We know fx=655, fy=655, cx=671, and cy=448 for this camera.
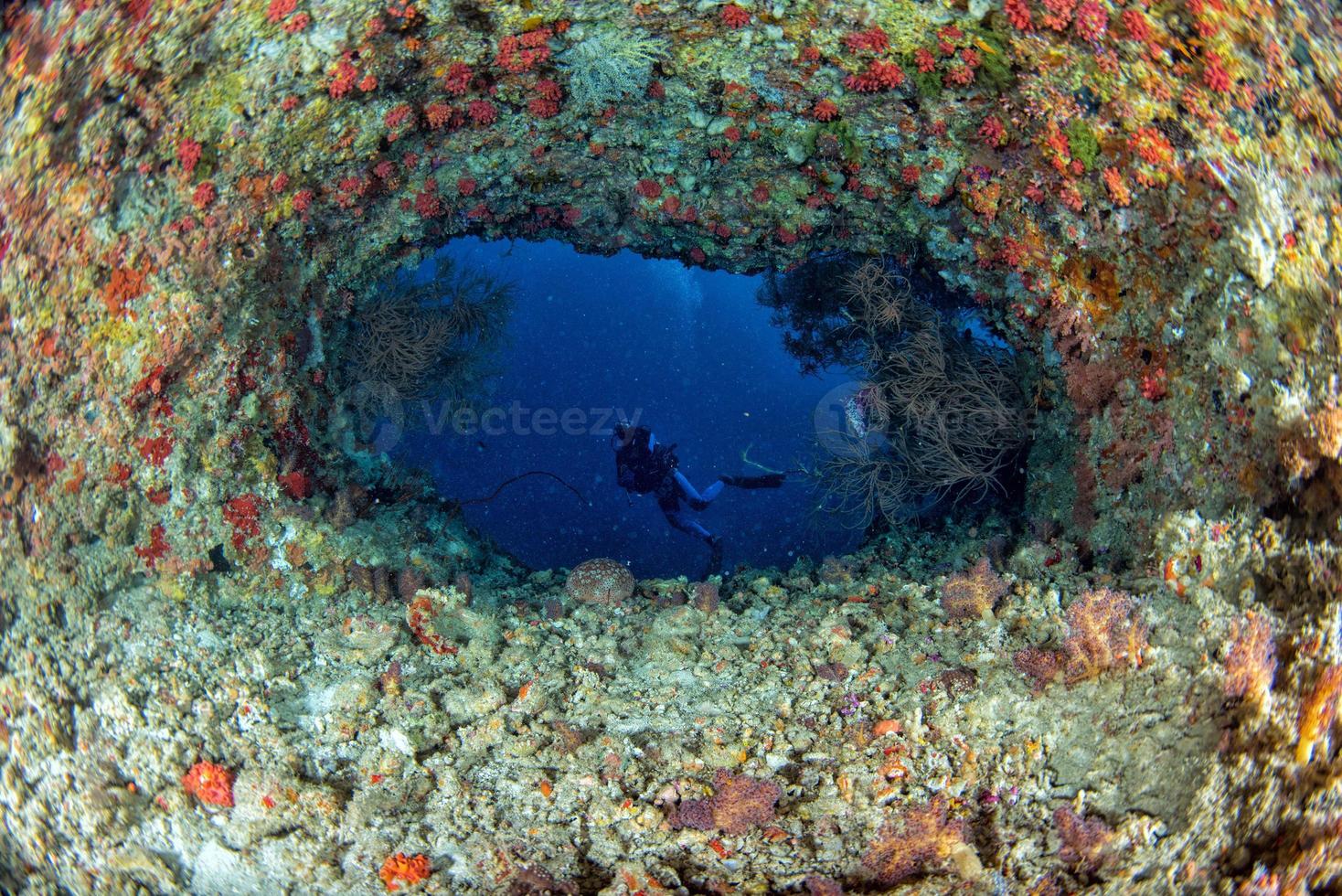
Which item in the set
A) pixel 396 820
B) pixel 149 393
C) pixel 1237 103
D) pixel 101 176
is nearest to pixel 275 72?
pixel 101 176

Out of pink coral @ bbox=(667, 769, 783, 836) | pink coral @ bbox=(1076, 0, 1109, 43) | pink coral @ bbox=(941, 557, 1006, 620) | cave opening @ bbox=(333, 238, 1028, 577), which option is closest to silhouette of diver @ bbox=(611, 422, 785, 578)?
cave opening @ bbox=(333, 238, 1028, 577)

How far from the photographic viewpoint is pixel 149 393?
12.7 feet

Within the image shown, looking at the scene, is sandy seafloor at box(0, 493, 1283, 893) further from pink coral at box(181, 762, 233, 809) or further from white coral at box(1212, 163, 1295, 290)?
white coral at box(1212, 163, 1295, 290)

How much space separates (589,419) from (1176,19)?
6516 millimetres

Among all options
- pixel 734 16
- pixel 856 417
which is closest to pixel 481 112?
pixel 734 16

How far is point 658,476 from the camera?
7.70 metres

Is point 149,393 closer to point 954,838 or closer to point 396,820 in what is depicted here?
point 396,820

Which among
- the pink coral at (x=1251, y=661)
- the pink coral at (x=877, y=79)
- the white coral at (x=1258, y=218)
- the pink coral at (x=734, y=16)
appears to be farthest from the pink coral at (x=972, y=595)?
the pink coral at (x=734, y=16)

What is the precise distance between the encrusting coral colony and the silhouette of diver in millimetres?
2753

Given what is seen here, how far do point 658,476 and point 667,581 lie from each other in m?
3.04

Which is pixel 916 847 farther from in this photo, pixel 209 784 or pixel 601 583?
pixel 209 784

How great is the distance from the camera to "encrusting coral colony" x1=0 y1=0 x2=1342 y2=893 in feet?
9.70

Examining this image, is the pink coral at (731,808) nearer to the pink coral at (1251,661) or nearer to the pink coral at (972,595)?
the pink coral at (972,595)

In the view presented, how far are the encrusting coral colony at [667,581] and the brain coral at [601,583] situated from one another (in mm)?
37
